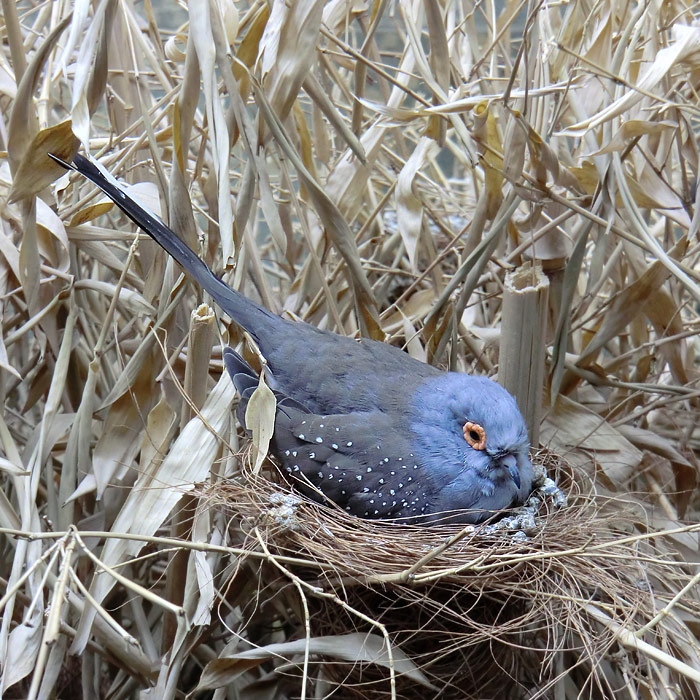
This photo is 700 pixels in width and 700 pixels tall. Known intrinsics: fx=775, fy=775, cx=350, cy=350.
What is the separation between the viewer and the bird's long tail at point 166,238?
1432mm

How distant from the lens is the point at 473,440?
5.39 ft

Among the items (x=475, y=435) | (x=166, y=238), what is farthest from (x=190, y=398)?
(x=475, y=435)

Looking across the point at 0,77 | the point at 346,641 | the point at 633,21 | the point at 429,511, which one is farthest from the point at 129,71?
the point at 346,641

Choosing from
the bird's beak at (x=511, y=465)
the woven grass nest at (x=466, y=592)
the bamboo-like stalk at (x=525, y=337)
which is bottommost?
the woven grass nest at (x=466, y=592)

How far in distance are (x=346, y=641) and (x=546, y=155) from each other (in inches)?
39.7

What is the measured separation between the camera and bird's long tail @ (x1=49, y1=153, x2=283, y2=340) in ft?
4.70

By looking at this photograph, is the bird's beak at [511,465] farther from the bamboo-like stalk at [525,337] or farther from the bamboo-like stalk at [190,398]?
the bamboo-like stalk at [190,398]

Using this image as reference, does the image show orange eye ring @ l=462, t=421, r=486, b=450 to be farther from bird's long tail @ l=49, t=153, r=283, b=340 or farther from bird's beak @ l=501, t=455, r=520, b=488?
bird's long tail @ l=49, t=153, r=283, b=340

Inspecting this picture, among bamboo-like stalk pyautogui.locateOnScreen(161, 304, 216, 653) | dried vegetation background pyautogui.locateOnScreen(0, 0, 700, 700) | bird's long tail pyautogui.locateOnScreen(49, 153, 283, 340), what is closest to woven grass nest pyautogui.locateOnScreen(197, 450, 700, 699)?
dried vegetation background pyautogui.locateOnScreen(0, 0, 700, 700)

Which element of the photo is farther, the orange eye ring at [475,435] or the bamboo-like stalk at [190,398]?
the orange eye ring at [475,435]

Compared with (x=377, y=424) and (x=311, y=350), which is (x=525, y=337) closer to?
(x=377, y=424)

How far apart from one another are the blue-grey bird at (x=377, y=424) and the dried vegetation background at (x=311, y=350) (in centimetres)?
7

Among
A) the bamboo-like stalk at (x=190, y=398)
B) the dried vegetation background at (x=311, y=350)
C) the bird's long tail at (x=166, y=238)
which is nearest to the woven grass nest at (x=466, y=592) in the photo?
the dried vegetation background at (x=311, y=350)

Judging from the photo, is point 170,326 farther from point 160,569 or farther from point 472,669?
point 472,669
